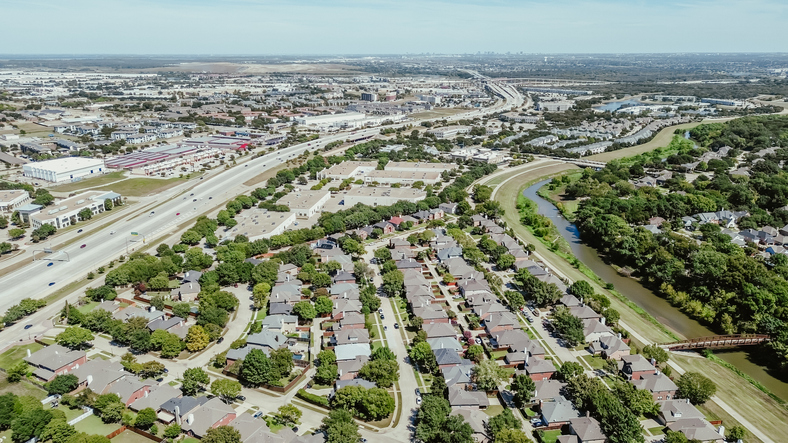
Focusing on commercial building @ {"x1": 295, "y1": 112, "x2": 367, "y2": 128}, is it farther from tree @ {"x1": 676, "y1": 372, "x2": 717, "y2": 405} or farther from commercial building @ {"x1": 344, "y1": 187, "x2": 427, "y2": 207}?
tree @ {"x1": 676, "y1": 372, "x2": 717, "y2": 405}

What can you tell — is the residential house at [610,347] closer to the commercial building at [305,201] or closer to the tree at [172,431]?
the tree at [172,431]

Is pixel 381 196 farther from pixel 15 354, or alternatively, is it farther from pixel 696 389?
pixel 696 389

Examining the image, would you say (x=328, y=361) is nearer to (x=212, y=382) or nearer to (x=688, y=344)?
(x=212, y=382)

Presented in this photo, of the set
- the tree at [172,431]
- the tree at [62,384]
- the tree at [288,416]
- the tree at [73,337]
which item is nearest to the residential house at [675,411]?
the tree at [288,416]

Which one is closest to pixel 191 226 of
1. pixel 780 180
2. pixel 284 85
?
pixel 780 180

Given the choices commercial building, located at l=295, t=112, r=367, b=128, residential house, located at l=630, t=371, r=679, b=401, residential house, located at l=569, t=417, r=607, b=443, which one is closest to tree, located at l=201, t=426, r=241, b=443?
residential house, located at l=569, t=417, r=607, b=443

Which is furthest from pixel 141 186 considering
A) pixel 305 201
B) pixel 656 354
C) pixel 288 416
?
pixel 656 354
